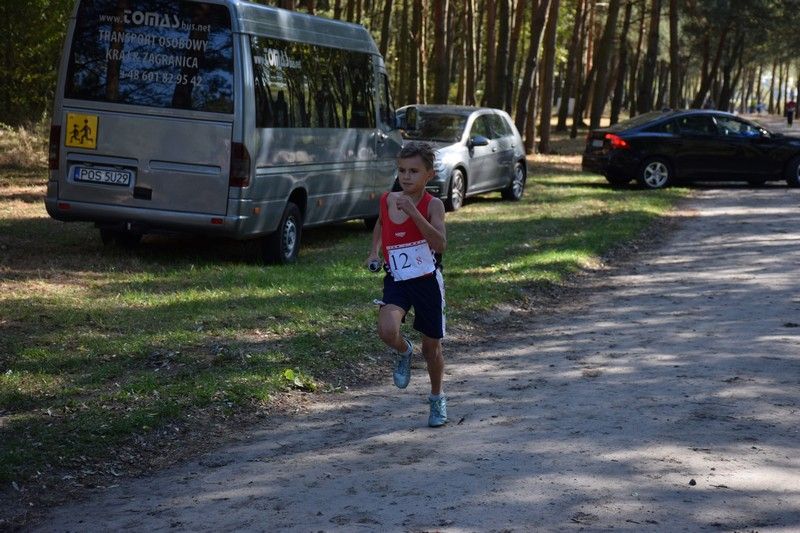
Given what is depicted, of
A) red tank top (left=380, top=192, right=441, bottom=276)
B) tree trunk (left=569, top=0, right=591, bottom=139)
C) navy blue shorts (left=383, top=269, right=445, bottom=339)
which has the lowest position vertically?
navy blue shorts (left=383, top=269, right=445, bottom=339)

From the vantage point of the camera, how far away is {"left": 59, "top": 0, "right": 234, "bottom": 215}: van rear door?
488 inches

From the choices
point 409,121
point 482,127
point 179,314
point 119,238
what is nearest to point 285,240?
point 119,238

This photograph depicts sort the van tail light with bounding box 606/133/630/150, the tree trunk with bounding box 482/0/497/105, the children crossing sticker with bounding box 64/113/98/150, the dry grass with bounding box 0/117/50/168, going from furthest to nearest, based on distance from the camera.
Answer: the tree trunk with bounding box 482/0/497/105, the van tail light with bounding box 606/133/630/150, the dry grass with bounding box 0/117/50/168, the children crossing sticker with bounding box 64/113/98/150

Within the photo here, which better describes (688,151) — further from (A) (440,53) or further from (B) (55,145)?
(B) (55,145)

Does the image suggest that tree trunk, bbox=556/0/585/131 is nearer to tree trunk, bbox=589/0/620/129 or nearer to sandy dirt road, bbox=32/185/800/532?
tree trunk, bbox=589/0/620/129

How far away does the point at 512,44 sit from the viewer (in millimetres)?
36094

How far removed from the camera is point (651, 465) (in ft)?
20.2

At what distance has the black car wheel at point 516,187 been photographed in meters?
22.7

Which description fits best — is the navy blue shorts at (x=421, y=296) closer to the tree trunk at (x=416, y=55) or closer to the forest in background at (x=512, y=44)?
the forest in background at (x=512, y=44)

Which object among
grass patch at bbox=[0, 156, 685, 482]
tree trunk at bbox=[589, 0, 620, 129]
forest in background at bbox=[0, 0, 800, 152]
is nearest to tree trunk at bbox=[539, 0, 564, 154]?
forest in background at bbox=[0, 0, 800, 152]

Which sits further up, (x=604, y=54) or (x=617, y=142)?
(x=604, y=54)

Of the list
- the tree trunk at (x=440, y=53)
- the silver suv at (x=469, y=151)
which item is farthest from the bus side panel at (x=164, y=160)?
the tree trunk at (x=440, y=53)

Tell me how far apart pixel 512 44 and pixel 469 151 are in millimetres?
16446

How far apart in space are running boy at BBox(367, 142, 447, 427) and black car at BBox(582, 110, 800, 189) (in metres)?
19.6
